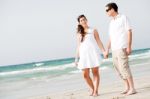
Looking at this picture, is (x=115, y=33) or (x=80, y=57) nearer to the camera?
(x=115, y=33)

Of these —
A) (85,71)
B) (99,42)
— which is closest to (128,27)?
(99,42)

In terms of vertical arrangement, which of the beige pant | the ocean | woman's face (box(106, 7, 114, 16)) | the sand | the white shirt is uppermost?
woman's face (box(106, 7, 114, 16))

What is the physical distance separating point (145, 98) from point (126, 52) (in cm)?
92

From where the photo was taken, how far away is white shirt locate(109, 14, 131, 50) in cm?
711

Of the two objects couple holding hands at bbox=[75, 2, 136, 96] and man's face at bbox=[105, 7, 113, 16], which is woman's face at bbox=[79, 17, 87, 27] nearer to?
couple holding hands at bbox=[75, 2, 136, 96]

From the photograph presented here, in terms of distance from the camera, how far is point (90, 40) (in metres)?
7.77

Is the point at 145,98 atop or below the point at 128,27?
below

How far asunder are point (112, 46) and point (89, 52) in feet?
1.99

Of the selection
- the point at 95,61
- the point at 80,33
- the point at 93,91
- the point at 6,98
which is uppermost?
the point at 80,33

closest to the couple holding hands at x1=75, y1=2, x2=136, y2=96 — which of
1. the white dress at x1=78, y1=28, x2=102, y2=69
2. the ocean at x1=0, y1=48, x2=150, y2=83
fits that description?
the white dress at x1=78, y1=28, x2=102, y2=69

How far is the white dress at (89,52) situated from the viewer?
7.74 meters

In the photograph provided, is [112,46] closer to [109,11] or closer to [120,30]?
[120,30]

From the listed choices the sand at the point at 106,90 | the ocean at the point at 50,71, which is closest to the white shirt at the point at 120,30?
the sand at the point at 106,90

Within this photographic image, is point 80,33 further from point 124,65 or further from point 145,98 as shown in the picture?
point 145,98
